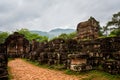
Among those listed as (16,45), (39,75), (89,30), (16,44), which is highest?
(89,30)

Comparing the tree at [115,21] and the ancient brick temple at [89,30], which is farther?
the tree at [115,21]

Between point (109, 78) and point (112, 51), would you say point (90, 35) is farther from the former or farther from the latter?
point (109, 78)

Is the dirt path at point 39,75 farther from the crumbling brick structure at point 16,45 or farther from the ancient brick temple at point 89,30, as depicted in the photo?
the crumbling brick structure at point 16,45

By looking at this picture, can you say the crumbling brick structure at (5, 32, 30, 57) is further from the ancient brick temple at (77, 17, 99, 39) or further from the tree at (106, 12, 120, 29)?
the tree at (106, 12, 120, 29)

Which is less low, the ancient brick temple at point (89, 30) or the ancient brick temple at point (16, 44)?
the ancient brick temple at point (89, 30)

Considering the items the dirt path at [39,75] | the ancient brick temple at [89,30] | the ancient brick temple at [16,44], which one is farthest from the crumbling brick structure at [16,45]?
the dirt path at [39,75]

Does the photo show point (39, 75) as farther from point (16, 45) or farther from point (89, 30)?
point (16, 45)

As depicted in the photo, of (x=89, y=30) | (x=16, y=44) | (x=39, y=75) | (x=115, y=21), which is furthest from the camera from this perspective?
(x=115, y=21)

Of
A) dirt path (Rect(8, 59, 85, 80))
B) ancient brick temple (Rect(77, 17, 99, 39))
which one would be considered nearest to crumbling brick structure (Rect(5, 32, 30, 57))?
ancient brick temple (Rect(77, 17, 99, 39))

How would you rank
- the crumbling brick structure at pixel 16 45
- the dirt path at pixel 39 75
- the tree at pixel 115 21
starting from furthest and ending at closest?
the tree at pixel 115 21 < the crumbling brick structure at pixel 16 45 < the dirt path at pixel 39 75

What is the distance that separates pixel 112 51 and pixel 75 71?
9.89ft

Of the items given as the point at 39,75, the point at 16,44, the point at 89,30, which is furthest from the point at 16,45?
the point at 39,75

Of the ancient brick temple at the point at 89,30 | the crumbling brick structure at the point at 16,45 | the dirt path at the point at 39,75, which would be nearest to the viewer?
the dirt path at the point at 39,75

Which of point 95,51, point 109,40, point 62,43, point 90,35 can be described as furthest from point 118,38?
point 90,35
